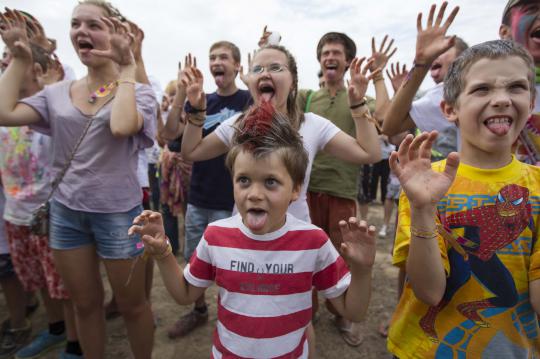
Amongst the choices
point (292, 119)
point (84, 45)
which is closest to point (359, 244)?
point (292, 119)

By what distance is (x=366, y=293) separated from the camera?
1221 mm

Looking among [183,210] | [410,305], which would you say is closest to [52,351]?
[183,210]

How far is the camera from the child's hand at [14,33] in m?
2.03

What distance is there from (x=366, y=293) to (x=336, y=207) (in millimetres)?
1707

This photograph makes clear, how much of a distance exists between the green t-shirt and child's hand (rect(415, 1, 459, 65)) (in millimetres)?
1205

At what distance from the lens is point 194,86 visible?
2.09m

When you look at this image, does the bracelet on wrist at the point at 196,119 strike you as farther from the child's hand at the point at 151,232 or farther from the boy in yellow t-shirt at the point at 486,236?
the boy in yellow t-shirt at the point at 486,236

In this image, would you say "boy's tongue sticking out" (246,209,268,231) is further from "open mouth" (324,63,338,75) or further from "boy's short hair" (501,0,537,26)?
"open mouth" (324,63,338,75)

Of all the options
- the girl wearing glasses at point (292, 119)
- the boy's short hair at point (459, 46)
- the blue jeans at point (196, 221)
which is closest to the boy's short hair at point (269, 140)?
the girl wearing glasses at point (292, 119)

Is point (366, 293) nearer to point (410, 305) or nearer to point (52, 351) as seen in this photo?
point (410, 305)

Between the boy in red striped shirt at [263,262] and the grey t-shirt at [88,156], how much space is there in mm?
768

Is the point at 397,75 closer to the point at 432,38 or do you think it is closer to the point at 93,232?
the point at 432,38

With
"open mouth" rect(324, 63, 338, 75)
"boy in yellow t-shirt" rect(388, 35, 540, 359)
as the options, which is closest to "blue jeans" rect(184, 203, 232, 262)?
"open mouth" rect(324, 63, 338, 75)

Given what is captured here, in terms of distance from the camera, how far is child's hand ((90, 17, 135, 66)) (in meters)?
1.86
